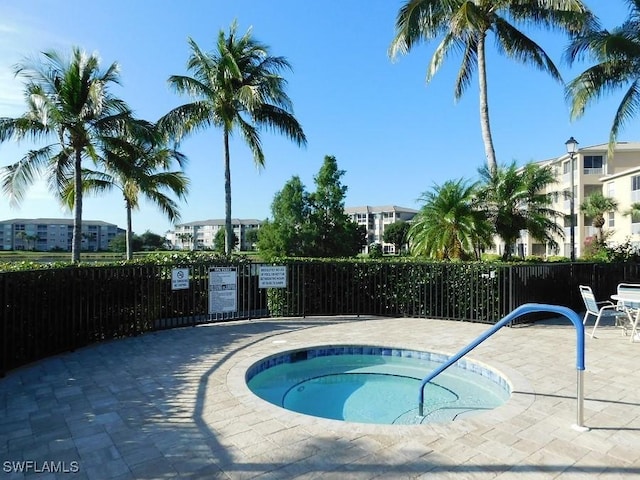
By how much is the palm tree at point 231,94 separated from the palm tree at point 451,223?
782 cm

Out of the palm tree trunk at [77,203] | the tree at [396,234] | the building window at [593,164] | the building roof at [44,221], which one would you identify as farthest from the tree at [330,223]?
the building roof at [44,221]

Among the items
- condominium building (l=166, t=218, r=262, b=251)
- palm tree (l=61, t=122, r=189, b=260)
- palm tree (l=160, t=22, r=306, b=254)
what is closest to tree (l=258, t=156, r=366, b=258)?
palm tree (l=61, t=122, r=189, b=260)

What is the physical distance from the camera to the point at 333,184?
133 feet

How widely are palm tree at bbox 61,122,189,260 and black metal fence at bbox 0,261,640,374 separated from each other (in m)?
6.48

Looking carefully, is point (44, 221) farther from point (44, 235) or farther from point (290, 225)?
point (290, 225)

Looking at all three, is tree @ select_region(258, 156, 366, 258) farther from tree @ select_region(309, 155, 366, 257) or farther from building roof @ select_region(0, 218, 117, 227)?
building roof @ select_region(0, 218, 117, 227)

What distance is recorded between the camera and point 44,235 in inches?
5022

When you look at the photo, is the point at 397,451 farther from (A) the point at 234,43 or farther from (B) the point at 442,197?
(A) the point at 234,43

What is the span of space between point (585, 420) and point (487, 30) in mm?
16462

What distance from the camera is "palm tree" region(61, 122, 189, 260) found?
1391 cm

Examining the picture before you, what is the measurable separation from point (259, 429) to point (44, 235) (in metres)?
151

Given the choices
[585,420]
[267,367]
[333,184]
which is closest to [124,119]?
[267,367]

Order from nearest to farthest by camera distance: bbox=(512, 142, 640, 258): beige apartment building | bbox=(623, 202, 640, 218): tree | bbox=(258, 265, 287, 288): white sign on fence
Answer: bbox=(258, 265, 287, 288): white sign on fence → bbox=(623, 202, 640, 218): tree → bbox=(512, 142, 640, 258): beige apartment building

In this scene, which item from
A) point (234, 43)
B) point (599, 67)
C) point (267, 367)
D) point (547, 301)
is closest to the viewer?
point (267, 367)
